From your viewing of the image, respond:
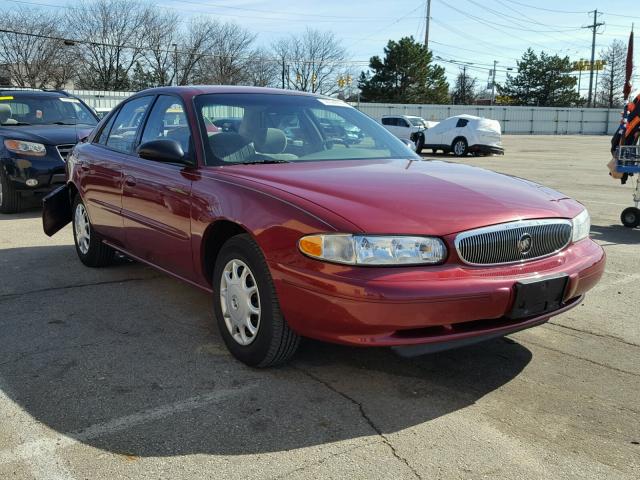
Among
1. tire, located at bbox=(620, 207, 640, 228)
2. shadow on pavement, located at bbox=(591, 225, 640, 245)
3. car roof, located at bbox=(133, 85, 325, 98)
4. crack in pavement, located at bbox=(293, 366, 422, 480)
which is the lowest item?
crack in pavement, located at bbox=(293, 366, 422, 480)

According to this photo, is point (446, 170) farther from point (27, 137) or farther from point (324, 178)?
point (27, 137)

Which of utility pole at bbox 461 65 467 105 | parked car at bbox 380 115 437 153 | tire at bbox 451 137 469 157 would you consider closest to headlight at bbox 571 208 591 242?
tire at bbox 451 137 469 157

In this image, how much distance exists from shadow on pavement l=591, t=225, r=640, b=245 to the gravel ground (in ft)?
9.96

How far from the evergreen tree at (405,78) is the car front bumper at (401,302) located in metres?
64.5

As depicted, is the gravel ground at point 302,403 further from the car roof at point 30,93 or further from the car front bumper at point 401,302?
the car roof at point 30,93

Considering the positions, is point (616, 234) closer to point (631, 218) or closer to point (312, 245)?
point (631, 218)

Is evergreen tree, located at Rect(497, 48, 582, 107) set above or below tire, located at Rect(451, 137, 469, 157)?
above

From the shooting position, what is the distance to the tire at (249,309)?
323cm

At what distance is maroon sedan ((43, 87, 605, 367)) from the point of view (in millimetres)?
2877

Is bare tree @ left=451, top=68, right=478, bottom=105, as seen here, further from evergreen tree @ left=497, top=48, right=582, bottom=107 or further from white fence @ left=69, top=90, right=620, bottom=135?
white fence @ left=69, top=90, right=620, bottom=135

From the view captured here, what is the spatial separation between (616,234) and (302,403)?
614 cm

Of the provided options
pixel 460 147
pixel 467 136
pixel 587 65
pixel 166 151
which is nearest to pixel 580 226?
pixel 166 151

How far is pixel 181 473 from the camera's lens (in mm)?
2504

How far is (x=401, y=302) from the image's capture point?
2.77 metres
